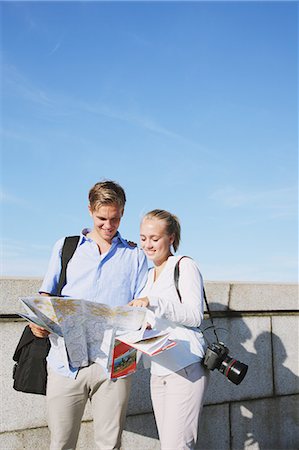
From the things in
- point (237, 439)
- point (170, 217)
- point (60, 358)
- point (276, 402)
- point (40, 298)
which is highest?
point (170, 217)

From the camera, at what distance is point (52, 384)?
3182 mm

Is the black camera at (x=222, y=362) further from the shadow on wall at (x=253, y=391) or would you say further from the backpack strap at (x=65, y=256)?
the shadow on wall at (x=253, y=391)

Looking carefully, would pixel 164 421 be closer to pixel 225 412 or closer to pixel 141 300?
pixel 141 300

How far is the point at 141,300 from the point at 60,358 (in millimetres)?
676

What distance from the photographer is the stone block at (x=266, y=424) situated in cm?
530

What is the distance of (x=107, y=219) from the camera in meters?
3.21

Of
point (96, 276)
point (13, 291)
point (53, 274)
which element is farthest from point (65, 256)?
point (13, 291)

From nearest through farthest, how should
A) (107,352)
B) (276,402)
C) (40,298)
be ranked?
1. (40,298)
2. (107,352)
3. (276,402)

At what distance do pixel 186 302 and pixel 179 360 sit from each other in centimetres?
38

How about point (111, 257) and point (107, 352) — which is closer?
point (107, 352)

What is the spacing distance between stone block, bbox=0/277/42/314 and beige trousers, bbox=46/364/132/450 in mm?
992

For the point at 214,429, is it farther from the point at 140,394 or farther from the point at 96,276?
the point at 96,276

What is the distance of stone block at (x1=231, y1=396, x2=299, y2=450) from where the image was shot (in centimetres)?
530

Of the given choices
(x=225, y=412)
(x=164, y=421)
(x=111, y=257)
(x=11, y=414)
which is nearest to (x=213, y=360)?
(x=164, y=421)
